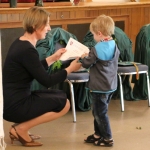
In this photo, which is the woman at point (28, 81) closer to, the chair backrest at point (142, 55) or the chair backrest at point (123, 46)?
the chair backrest at point (123, 46)

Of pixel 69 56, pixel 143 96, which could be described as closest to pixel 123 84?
pixel 143 96

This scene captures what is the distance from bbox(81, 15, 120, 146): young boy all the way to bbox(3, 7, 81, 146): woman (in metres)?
0.16

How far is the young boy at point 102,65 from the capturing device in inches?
142

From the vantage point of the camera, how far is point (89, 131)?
164 inches

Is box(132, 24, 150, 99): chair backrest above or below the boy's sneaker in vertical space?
above

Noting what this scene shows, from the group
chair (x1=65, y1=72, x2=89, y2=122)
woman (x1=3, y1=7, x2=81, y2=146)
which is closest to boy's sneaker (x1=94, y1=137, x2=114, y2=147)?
woman (x1=3, y1=7, x2=81, y2=146)

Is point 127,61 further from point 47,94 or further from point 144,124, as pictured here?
point 47,94

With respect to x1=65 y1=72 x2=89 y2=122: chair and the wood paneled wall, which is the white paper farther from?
the wood paneled wall

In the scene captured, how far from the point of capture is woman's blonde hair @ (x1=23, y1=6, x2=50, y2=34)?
3.57 meters

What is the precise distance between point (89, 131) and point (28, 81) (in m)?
0.86

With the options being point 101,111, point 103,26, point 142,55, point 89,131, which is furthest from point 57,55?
point 142,55

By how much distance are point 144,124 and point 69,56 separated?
43.4 inches

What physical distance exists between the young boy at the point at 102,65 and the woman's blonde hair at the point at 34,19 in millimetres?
392

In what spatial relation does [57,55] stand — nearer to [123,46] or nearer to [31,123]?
[31,123]
